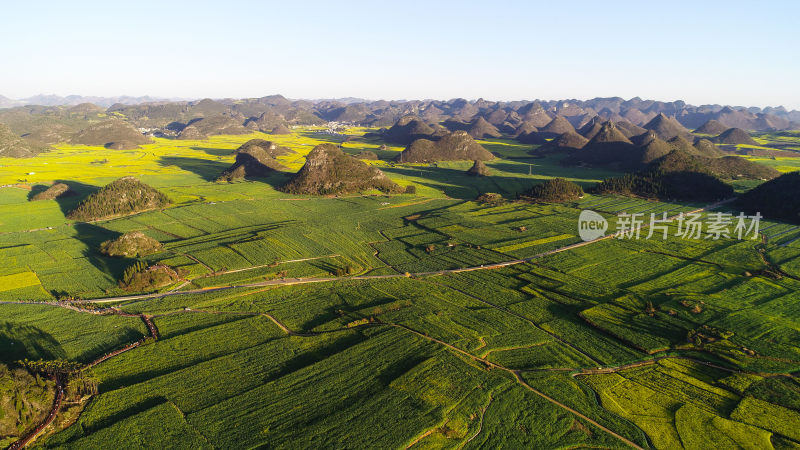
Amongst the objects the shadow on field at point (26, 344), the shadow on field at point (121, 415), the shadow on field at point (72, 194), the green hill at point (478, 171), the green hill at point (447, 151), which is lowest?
the shadow on field at point (121, 415)

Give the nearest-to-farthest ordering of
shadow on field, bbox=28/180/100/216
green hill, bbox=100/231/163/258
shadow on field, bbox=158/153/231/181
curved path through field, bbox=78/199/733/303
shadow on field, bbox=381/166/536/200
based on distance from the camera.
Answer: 1. curved path through field, bbox=78/199/733/303
2. green hill, bbox=100/231/163/258
3. shadow on field, bbox=28/180/100/216
4. shadow on field, bbox=381/166/536/200
5. shadow on field, bbox=158/153/231/181

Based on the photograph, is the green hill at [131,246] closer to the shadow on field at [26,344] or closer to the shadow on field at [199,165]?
the shadow on field at [26,344]

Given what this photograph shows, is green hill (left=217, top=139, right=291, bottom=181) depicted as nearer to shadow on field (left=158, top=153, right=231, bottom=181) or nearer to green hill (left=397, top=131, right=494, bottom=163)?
shadow on field (left=158, top=153, right=231, bottom=181)

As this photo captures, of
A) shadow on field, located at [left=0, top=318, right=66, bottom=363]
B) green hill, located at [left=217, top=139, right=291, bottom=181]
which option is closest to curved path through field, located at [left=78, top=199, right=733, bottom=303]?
shadow on field, located at [left=0, top=318, right=66, bottom=363]

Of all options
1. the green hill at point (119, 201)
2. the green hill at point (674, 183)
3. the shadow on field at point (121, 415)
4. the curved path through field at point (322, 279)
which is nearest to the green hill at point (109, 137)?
the green hill at point (119, 201)

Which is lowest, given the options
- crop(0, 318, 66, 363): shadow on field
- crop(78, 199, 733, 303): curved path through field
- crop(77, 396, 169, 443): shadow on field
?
crop(77, 396, 169, 443): shadow on field

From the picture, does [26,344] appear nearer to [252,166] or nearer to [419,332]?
[419,332]

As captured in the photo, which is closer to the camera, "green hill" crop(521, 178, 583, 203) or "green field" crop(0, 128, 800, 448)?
"green field" crop(0, 128, 800, 448)

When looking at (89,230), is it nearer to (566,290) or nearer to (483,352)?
(483,352)
